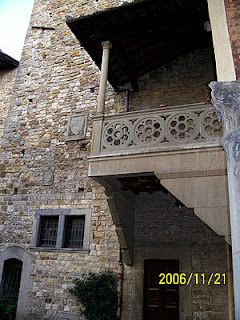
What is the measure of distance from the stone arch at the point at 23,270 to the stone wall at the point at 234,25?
22.8ft

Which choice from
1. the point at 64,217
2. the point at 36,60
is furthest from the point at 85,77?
the point at 64,217

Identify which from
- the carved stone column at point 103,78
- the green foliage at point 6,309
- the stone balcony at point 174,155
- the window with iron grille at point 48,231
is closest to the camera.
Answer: the stone balcony at point 174,155

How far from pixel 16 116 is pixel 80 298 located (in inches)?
245

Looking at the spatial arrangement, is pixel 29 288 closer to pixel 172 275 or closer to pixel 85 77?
pixel 172 275

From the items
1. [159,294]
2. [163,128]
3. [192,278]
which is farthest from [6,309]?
[163,128]

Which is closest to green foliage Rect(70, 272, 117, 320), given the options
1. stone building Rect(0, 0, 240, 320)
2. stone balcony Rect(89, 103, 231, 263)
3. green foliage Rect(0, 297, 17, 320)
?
stone building Rect(0, 0, 240, 320)

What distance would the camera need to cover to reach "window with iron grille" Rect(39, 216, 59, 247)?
820cm

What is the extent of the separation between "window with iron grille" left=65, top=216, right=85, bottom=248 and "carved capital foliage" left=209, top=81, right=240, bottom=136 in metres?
5.20

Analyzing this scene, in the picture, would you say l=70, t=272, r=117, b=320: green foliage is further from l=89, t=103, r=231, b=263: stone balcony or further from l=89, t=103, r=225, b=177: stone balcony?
l=89, t=103, r=225, b=177: stone balcony

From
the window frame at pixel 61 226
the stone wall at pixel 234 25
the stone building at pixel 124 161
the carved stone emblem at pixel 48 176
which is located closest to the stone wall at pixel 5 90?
the stone building at pixel 124 161

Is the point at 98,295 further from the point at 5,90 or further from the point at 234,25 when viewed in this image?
the point at 5,90

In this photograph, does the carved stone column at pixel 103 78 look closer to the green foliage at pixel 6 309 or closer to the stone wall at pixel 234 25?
the stone wall at pixel 234 25

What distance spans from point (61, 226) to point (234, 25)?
6.16m

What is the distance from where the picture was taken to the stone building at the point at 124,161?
493 cm
